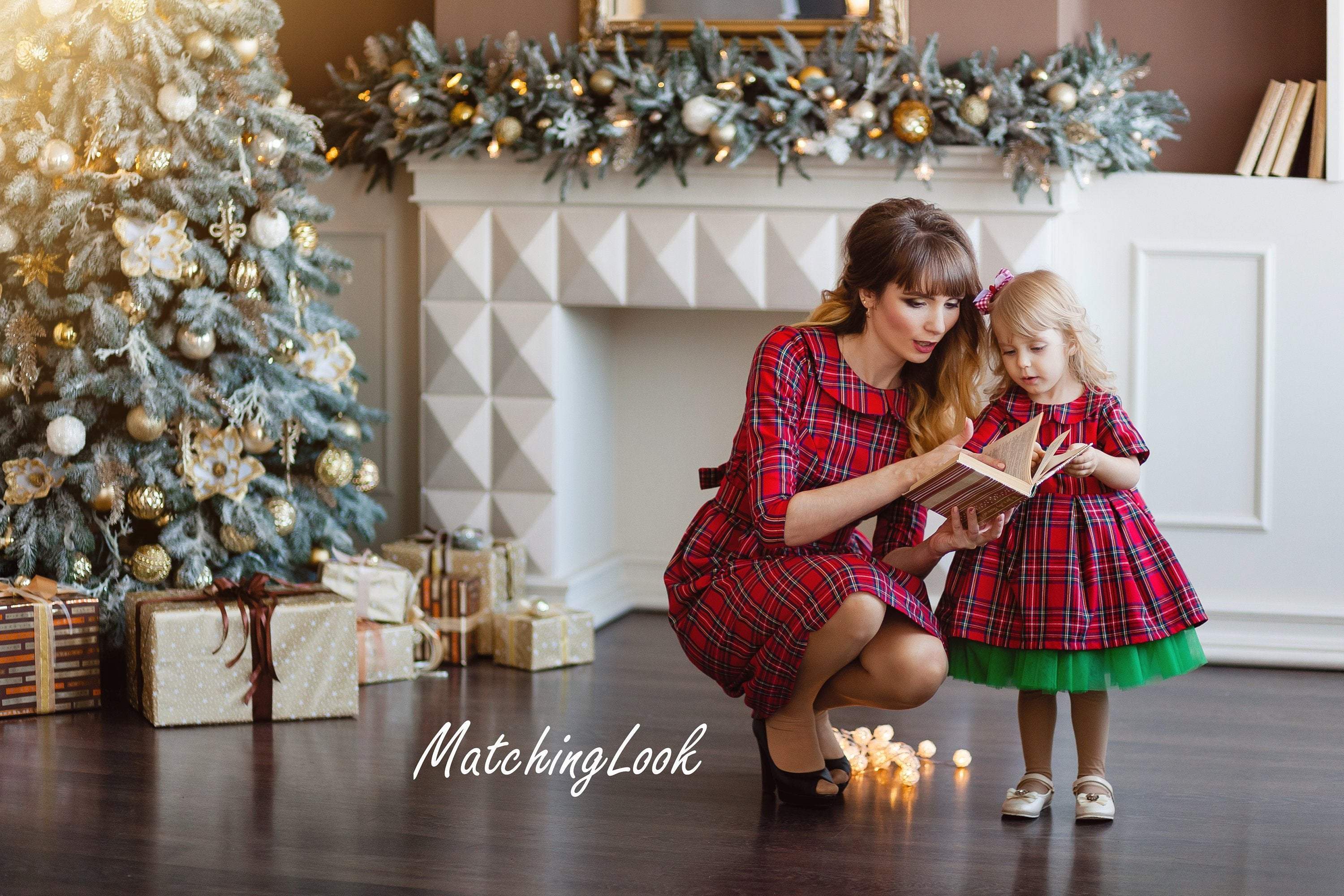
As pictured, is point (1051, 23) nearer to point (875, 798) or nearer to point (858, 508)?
point (858, 508)

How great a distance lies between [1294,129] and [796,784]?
2.17 m

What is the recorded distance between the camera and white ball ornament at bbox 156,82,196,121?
2824mm

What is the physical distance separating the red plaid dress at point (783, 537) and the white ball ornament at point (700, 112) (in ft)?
3.32

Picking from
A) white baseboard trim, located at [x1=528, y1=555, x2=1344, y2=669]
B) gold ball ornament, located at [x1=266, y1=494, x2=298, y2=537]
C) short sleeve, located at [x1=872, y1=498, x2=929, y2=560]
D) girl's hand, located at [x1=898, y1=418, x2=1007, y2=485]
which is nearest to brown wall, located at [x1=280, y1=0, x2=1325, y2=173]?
white baseboard trim, located at [x1=528, y1=555, x2=1344, y2=669]

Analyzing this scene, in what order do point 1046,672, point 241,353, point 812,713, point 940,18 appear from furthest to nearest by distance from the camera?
point 940,18 < point 241,353 < point 812,713 < point 1046,672

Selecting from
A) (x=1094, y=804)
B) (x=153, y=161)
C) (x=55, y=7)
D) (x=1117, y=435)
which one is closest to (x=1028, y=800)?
(x=1094, y=804)

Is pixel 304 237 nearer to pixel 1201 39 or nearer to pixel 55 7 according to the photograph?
pixel 55 7

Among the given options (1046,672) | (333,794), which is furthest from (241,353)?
(1046,672)

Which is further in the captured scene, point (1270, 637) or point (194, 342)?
Answer: point (1270, 637)

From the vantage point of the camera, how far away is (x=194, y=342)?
113 inches

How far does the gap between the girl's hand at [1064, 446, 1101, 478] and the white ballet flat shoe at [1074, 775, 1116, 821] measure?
1.64 ft

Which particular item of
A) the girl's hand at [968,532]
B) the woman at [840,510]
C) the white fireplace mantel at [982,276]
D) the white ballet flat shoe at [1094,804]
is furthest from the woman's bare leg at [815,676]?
the white fireplace mantel at [982,276]

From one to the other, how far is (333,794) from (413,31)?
6.21ft

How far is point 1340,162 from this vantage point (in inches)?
125
